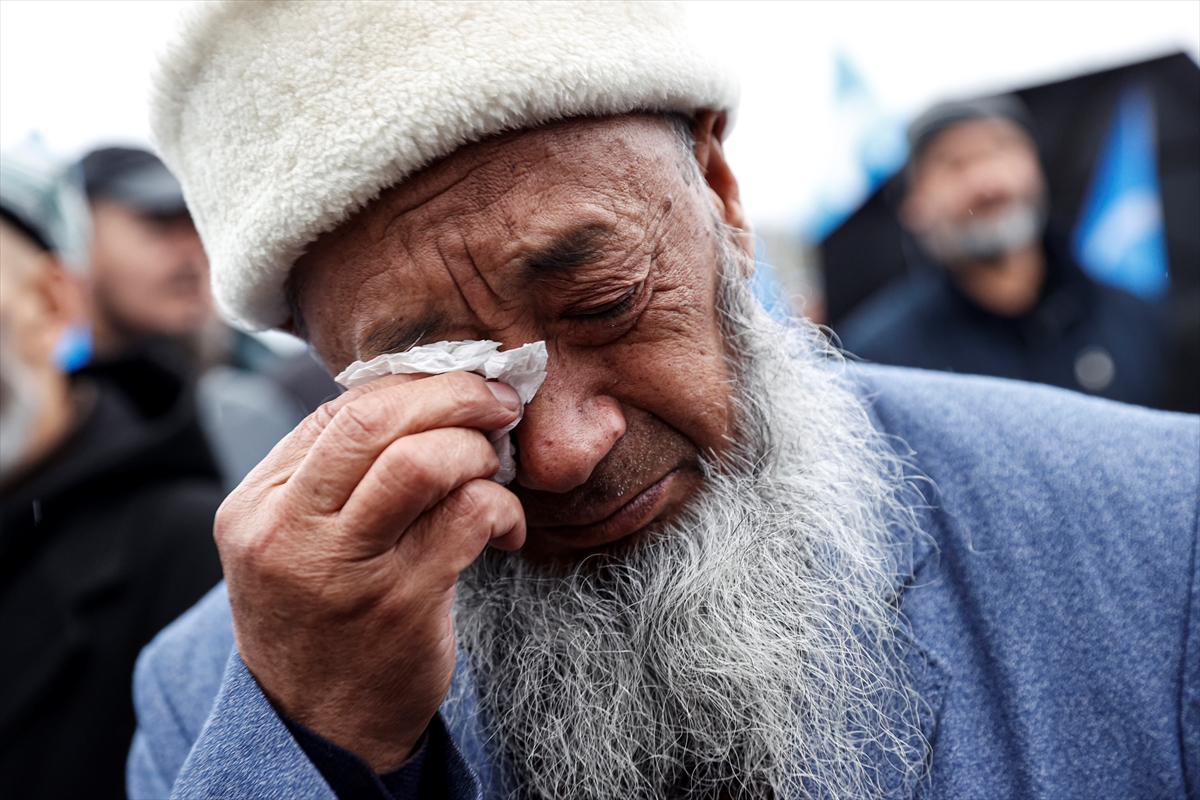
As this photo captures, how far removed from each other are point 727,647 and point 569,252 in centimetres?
87

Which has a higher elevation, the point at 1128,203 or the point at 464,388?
the point at 464,388

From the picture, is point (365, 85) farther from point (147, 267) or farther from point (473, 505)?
point (147, 267)

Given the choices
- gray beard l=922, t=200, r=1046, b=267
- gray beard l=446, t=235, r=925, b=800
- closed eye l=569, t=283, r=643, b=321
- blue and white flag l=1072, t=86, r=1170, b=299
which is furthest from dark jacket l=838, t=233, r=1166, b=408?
closed eye l=569, t=283, r=643, b=321

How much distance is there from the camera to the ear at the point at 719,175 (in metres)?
2.17

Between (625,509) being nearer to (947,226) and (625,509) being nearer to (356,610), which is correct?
(356,610)

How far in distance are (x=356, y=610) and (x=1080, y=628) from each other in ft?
4.93

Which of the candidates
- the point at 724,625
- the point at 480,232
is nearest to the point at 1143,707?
the point at 724,625

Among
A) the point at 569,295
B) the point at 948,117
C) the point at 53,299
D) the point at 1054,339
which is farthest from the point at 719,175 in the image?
the point at 948,117

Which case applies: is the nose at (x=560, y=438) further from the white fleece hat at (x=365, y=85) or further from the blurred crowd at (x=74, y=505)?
the blurred crowd at (x=74, y=505)

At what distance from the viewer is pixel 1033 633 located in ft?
6.43

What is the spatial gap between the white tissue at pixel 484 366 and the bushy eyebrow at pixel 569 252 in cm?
15

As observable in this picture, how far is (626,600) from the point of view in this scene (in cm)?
195

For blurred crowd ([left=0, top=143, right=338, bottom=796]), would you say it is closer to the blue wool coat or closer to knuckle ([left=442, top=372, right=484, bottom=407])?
the blue wool coat

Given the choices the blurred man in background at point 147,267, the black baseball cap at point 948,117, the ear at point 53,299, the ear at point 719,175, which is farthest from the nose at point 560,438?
the black baseball cap at point 948,117
